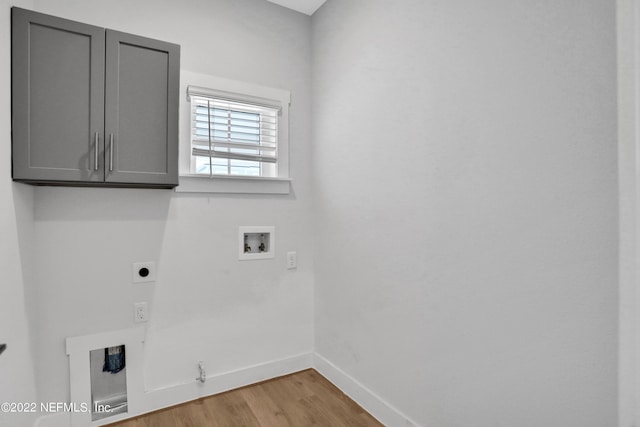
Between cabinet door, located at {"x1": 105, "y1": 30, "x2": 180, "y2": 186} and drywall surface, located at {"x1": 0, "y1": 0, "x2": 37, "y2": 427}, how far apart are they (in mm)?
367

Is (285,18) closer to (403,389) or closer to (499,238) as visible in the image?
(499,238)

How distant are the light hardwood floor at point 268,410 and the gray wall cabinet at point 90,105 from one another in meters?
1.40

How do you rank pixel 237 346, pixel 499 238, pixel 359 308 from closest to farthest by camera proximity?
pixel 499 238 → pixel 359 308 → pixel 237 346

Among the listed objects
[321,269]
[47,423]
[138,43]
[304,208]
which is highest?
[138,43]

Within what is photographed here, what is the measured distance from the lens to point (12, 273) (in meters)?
1.48

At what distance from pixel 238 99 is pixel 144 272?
1279mm

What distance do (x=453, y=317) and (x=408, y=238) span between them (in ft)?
1.47

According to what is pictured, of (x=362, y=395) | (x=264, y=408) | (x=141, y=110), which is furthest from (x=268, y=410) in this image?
(x=141, y=110)

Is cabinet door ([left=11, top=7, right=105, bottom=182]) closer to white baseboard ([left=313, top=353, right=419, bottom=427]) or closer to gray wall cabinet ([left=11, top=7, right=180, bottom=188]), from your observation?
gray wall cabinet ([left=11, top=7, right=180, bottom=188])

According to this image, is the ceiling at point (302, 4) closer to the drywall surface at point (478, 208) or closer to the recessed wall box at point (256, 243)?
the drywall surface at point (478, 208)

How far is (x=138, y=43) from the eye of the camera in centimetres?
172

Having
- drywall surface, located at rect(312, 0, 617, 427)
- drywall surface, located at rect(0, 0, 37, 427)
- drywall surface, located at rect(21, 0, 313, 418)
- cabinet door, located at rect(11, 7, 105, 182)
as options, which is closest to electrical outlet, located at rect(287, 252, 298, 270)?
drywall surface, located at rect(21, 0, 313, 418)

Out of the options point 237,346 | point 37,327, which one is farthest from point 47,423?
point 237,346

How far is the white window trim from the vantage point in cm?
217
